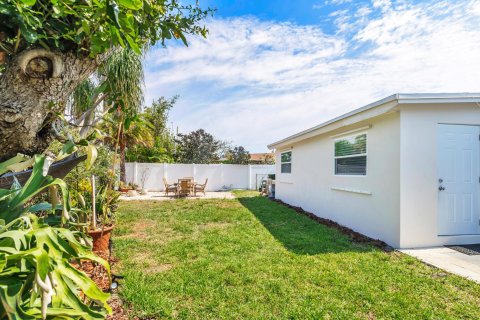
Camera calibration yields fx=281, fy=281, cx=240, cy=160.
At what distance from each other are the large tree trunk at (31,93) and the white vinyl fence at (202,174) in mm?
17986

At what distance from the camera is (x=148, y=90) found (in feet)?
27.6

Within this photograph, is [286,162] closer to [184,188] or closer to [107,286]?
[184,188]

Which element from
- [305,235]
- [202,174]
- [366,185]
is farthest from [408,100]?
[202,174]

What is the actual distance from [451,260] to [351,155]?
3.33 m

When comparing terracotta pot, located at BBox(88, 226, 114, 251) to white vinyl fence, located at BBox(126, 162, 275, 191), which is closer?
terracotta pot, located at BBox(88, 226, 114, 251)

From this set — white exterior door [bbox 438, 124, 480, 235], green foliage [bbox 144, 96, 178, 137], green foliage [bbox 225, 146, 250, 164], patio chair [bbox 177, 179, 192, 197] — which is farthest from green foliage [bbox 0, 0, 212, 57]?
green foliage [bbox 225, 146, 250, 164]

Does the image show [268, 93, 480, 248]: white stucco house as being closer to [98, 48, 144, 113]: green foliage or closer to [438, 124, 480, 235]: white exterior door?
[438, 124, 480, 235]: white exterior door

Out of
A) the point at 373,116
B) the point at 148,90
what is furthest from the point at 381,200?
the point at 148,90

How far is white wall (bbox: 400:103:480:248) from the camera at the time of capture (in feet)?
17.7

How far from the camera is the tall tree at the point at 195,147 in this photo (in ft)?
74.9

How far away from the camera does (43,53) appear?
47.8 inches

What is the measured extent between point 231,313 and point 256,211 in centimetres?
696

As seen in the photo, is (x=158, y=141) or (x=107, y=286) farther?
(x=158, y=141)

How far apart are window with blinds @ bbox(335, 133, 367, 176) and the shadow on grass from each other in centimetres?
162
